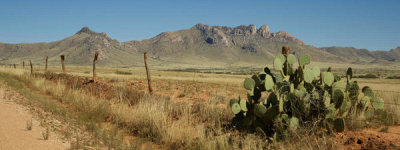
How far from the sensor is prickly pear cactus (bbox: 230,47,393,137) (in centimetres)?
620

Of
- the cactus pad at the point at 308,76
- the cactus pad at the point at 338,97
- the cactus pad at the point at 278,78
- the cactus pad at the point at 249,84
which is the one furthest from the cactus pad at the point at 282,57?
the cactus pad at the point at 338,97

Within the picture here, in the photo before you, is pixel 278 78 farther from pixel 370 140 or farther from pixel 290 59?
pixel 370 140

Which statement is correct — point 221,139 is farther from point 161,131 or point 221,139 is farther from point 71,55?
point 71,55

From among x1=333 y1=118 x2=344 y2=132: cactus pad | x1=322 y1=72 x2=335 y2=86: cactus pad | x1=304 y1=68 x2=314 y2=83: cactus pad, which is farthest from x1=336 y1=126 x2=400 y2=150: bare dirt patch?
x1=304 y1=68 x2=314 y2=83: cactus pad

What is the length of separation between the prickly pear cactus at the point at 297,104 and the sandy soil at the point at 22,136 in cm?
385

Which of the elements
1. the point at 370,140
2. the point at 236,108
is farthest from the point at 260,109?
the point at 370,140

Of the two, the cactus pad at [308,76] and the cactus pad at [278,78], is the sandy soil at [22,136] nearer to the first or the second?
the cactus pad at [278,78]

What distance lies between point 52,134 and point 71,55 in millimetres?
192608

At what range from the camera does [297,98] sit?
248 inches

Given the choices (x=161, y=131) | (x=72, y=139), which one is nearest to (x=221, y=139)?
(x=161, y=131)

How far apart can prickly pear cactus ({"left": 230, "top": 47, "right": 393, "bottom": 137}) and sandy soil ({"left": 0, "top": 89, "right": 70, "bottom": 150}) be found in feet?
12.6

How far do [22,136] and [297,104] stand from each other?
5.80 m

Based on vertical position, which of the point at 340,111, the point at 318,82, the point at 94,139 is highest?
the point at 318,82

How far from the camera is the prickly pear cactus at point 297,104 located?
6199 millimetres
